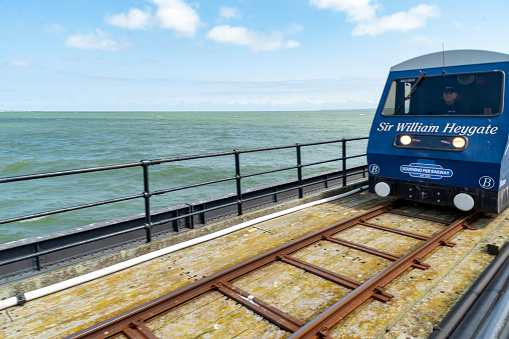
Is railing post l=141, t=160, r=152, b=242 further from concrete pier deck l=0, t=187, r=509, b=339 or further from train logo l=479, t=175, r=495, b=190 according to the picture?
train logo l=479, t=175, r=495, b=190

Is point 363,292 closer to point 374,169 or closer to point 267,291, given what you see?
point 267,291

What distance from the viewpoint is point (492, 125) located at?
5480 millimetres

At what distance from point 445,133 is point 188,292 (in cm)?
470

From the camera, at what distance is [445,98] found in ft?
20.1

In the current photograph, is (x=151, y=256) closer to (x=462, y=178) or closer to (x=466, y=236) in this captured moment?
(x=466, y=236)

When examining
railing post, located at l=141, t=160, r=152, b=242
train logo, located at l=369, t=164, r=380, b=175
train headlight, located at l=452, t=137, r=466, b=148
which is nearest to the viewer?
railing post, located at l=141, t=160, r=152, b=242

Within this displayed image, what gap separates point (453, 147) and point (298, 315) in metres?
4.02

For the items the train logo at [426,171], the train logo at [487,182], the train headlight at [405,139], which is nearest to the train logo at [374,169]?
the train logo at [426,171]

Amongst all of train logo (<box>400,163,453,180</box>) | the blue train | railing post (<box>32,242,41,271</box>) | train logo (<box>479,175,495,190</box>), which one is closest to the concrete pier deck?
train logo (<box>479,175,495,190</box>)

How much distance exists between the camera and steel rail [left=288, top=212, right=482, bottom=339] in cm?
297

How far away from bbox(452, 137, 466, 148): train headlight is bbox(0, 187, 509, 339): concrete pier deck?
130cm

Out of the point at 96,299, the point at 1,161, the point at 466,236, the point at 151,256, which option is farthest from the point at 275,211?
the point at 1,161

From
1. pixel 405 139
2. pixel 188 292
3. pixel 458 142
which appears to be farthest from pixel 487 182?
pixel 188 292

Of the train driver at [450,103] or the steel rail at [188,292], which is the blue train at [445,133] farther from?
the steel rail at [188,292]
